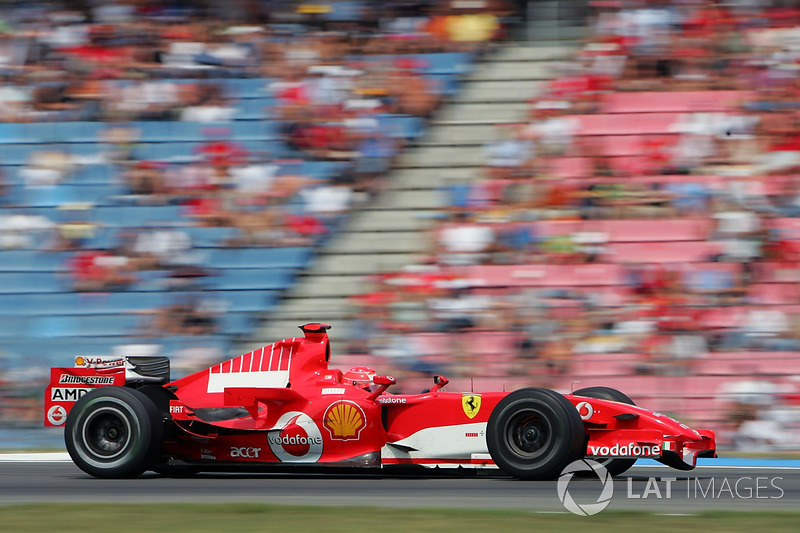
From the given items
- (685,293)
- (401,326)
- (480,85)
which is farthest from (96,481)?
(480,85)

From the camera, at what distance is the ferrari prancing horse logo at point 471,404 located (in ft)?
26.4

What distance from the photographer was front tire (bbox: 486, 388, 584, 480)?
298 inches

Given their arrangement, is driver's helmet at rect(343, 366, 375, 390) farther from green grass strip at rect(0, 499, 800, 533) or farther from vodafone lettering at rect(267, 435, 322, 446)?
green grass strip at rect(0, 499, 800, 533)

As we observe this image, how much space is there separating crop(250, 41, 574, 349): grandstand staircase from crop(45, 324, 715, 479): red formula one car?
390 cm

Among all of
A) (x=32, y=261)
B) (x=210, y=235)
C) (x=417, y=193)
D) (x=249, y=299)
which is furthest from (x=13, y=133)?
(x=417, y=193)

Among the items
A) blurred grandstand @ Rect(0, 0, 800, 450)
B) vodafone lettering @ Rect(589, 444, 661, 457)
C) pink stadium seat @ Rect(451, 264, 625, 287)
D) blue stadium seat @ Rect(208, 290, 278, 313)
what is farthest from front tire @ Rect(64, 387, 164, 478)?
pink stadium seat @ Rect(451, 264, 625, 287)

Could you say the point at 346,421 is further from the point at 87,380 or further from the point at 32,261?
the point at 32,261

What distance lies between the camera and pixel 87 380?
8.91 m

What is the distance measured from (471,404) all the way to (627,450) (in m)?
1.19

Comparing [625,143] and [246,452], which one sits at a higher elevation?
[625,143]

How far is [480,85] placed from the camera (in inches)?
576

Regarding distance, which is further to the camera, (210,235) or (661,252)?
(210,235)
